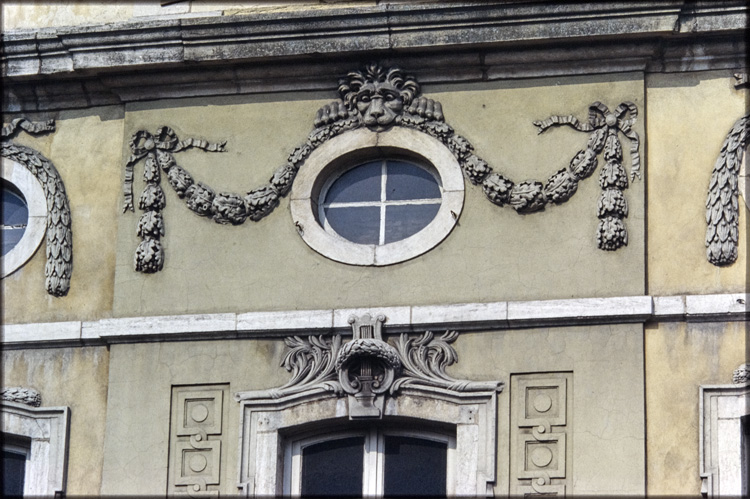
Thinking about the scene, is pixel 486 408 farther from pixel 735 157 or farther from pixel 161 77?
pixel 161 77

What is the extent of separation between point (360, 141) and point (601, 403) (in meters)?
2.71

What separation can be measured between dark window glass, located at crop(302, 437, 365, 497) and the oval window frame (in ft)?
4.32

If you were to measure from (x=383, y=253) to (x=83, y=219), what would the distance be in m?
2.39

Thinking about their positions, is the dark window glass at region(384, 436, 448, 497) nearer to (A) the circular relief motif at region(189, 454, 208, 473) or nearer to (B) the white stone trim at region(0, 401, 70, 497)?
(A) the circular relief motif at region(189, 454, 208, 473)

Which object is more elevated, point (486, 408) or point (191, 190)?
point (191, 190)

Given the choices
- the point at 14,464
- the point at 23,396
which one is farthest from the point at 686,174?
the point at 14,464

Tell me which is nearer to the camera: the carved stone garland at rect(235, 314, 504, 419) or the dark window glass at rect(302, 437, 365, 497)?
the carved stone garland at rect(235, 314, 504, 419)

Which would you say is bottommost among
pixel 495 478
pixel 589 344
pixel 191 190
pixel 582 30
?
pixel 495 478

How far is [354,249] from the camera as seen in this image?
15469mm

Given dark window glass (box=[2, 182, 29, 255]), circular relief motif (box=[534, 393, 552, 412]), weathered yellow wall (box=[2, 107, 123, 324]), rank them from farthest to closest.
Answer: dark window glass (box=[2, 182, 29, 255]), weathered yellow wall (box=[2, 107, 123, 324]), circular relief motif (box=[534, 393, 552, 412])

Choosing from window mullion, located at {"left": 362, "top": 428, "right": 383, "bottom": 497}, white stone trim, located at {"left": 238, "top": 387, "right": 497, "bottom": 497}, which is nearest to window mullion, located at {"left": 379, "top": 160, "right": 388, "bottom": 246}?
white stone trim, located at {"left": 238, "top": 387, "right": 497, "bottom": 497}

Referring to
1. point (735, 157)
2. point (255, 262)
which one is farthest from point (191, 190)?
point (735, 157)

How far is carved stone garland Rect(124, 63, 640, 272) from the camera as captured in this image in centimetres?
1532

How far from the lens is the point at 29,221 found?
1619 centimetres
